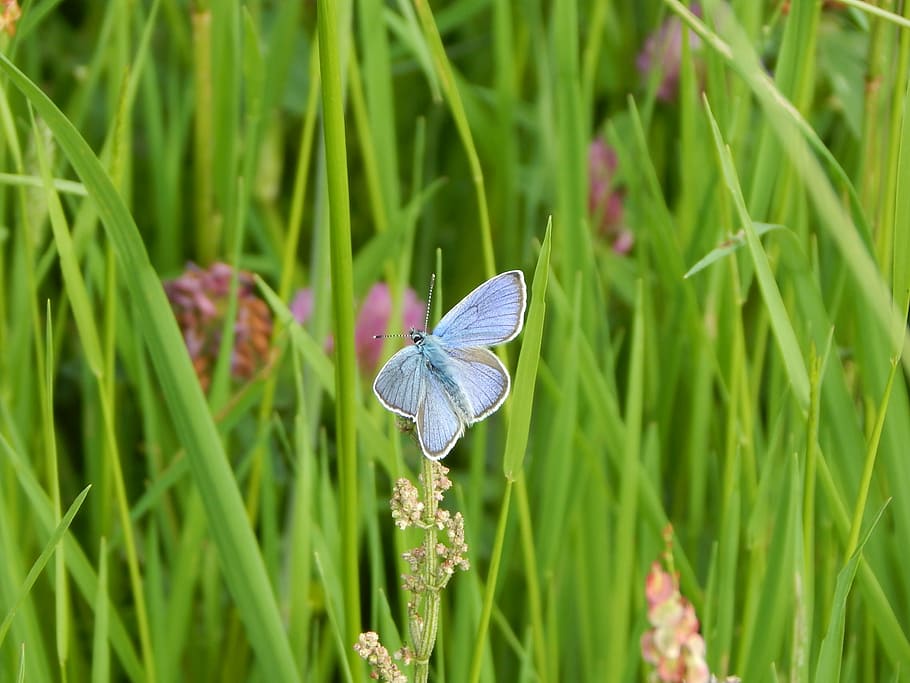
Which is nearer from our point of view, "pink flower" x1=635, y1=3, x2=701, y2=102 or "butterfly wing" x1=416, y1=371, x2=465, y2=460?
"butterfly wing" x1=416, y1=371, x2=465, y2=460

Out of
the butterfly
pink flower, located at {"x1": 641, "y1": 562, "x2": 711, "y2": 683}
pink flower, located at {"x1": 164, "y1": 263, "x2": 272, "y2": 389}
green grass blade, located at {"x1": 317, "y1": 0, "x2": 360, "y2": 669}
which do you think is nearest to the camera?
pink flower, located at {"x1": 641, "y1": 562, "x2": 711, "y2": 683}

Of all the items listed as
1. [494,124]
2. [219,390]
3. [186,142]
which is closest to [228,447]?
[219,390]

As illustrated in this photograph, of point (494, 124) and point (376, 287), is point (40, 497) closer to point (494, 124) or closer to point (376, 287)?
point (376, 287)

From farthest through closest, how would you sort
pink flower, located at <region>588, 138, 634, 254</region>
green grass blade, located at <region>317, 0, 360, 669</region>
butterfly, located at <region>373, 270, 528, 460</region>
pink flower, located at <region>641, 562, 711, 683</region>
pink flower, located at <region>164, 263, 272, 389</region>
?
pink flower, located at <region>588, 138, 634, 254</region>
pink flower, located at <region>164, 263, 272, 389</region>
butterfly, located at <region>373, 270, 528, 460</region>
green grass blade, located at <region>317, 0, 360, 669</region>
pink flower, located at <region>641, 562, 711, 683</region>

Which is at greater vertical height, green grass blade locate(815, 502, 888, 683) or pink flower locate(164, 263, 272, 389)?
A: pink flower locate(164, 263, 272, 389)

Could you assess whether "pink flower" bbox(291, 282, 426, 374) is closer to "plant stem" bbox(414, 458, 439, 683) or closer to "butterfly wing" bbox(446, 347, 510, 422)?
"butterfly wing" bbox(446, 347, 510, 422)

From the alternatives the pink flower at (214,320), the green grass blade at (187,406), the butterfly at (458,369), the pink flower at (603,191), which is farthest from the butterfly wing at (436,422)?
the pink flower at (603,191)

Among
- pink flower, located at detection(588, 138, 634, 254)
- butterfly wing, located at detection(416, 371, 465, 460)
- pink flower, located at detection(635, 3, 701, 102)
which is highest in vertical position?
pink flower, located at detection(635, 3, 701, 102)

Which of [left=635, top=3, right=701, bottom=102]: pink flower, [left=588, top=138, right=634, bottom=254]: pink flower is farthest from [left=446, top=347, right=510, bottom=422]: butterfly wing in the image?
[left=635, top=3, right=701, bottom=102]: pink flower
